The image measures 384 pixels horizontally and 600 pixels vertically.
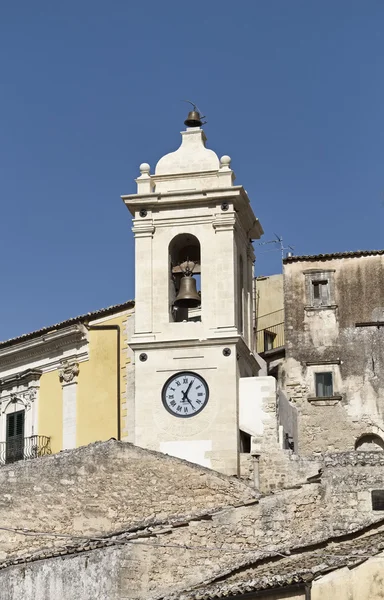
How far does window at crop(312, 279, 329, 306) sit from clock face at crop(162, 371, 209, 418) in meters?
7.98

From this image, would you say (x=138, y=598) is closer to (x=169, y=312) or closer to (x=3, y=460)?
(x=169, y=312)

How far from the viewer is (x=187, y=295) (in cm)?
4397

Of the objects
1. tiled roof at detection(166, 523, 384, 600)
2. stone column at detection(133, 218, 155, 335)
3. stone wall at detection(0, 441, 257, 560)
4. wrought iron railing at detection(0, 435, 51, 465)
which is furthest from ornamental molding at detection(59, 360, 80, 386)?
tiled roof at detection(166, 523, 384, 600)

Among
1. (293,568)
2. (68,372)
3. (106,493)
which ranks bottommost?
(293,568)

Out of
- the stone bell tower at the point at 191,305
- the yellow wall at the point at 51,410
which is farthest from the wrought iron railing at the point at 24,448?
the stone bell tower at the point at 191,305

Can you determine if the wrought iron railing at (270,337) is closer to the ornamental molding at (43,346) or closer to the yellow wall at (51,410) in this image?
the ornamental molding at (43,346)

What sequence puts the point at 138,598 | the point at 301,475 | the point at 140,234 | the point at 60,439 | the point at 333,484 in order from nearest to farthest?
the point at 138,598 < the point at 333,484 < the point at 301,475 < the point at 140,234 < the point at 60,439

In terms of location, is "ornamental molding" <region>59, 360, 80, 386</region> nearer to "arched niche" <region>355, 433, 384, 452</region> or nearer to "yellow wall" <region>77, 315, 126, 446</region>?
"yellow wall" <region>77, 315, 126, 446</region>

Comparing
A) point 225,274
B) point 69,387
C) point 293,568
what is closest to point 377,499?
point 225,274

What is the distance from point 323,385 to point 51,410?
7.55 metres

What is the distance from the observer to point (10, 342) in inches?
1971

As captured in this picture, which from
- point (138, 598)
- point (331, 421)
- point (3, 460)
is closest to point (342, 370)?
point (331, 421)

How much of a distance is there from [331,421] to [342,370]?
1.57m

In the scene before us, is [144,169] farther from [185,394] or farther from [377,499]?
[377,499]
